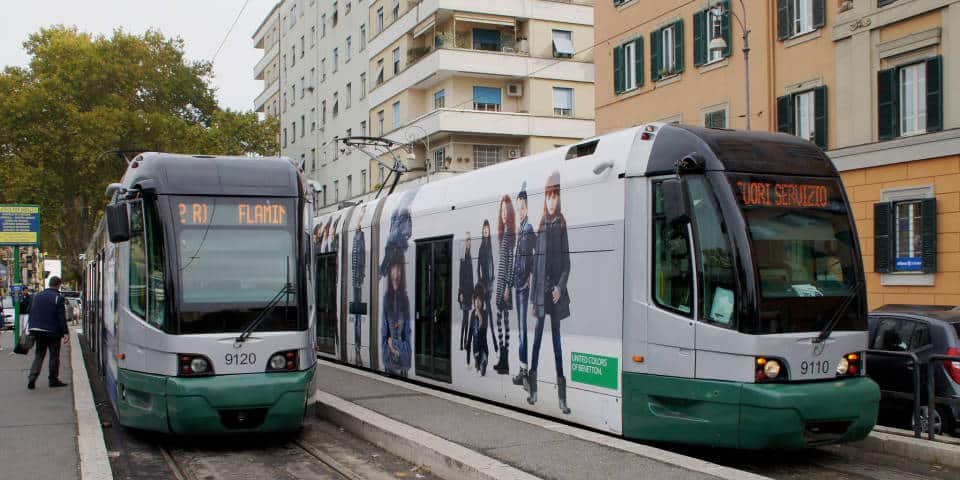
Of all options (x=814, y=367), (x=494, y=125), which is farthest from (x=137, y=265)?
(x=494, y=125)

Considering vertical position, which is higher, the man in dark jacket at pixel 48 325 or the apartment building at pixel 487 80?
the apartment building at pixel 487 80

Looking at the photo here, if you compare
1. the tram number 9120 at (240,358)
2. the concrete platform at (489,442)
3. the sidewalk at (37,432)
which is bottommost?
the sidewalk at (37,432)

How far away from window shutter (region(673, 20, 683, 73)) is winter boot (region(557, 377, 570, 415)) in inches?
670

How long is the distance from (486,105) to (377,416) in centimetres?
2974

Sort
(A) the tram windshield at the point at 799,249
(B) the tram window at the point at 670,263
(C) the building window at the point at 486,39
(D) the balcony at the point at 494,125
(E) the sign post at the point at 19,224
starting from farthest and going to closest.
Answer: (C) the building window at the point at 486,39, (D) the balcony at the point at 494,125, (E) the sign post at the point at 19,224, (B) the tram window at the point at 670,263, (A) the tram windshield at the point at 799,249

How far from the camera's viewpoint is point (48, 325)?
13281 millimetres

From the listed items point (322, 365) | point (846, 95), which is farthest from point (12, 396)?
point (846, 95)

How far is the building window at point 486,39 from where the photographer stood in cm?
3888

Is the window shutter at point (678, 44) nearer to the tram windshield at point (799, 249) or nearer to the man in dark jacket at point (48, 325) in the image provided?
the man in dark jacket at point (48, 325)

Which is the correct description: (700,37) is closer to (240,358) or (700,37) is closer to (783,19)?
(783,19)

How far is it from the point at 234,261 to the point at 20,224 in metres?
21.9

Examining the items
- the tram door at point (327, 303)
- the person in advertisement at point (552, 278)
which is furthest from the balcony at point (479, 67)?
the person in advertisement at point (552, 278)

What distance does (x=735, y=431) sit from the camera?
7461mm

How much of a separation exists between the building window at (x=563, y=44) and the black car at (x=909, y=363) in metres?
30.2
